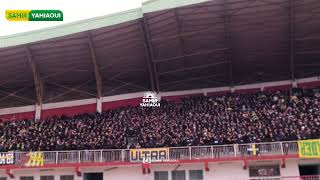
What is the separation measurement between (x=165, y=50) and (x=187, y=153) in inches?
467

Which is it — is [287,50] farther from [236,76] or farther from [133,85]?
[133,85]

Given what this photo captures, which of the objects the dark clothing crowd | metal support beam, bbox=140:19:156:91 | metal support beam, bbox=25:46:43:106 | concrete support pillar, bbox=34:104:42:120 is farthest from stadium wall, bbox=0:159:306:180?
metal support beam, bbox=140:19:156:91

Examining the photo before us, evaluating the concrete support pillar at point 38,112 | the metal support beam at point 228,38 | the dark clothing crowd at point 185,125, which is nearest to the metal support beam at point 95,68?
the dark clothing crowd at point 185,125

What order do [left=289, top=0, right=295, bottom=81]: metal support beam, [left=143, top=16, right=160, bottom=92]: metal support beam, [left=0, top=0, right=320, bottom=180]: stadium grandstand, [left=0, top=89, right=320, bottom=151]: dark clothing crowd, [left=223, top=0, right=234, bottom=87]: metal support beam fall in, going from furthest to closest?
[left=143, top=16, right=160, bottom=92]: metal support beam < [left=223, top=0, right=234, bottom=87]: metal support beam < [left=289, top=0, right=295, bottom=81]: metal support beam < [left=0, top=89, right=320, bottom=151]: dark clothing crowd < [left=0, top=0, right=320, bottom=180]: stadium grandstand

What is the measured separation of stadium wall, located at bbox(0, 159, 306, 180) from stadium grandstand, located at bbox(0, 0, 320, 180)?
0.08 m

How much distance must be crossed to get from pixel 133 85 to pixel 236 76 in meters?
10.3

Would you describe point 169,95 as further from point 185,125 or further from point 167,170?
point 167,170

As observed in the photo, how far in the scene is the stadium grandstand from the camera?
34.8 metres

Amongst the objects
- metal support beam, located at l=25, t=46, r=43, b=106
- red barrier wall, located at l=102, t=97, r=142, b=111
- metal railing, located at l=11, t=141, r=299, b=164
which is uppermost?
metal support beam, located at l=25, t=46, r=43, b=106

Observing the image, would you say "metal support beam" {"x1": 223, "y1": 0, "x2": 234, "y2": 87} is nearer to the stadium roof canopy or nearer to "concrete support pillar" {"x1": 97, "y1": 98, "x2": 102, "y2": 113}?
the stadium roof canopy

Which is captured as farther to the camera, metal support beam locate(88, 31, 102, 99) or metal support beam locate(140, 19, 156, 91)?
metal support beam locate(88, 31, 102, 99)

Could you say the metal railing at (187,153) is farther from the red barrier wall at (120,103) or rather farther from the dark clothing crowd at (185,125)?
the red barrier wall at (120,103)

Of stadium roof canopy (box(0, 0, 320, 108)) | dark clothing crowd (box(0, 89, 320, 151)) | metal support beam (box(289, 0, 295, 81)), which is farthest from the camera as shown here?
stadium roof canopy (box(0, 0, 320, 108))

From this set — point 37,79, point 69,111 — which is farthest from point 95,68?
point 69,111
